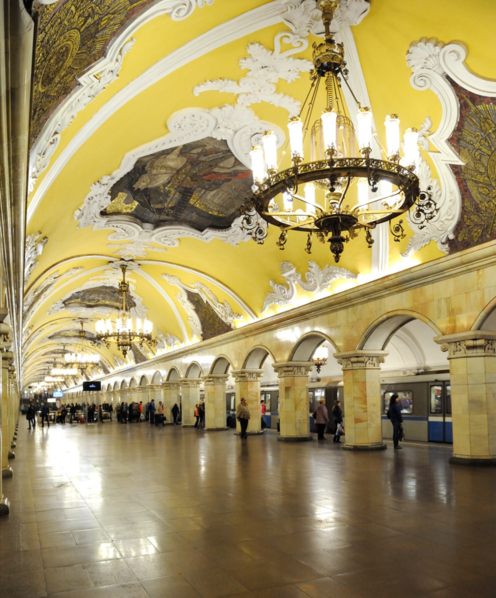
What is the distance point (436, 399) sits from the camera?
14828 mm

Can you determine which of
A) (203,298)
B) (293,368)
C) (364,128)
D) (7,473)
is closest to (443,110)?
(364,128)

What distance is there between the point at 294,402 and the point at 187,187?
7.04 meters

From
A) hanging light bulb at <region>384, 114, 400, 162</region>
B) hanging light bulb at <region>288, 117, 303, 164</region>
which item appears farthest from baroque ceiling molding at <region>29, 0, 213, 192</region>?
hanging light bulb at <region>384, 114, 400, 162</region>

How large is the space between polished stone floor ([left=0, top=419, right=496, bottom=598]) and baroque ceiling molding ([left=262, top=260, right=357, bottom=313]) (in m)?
5.11

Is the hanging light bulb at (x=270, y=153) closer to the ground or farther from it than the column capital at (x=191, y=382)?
farther from it

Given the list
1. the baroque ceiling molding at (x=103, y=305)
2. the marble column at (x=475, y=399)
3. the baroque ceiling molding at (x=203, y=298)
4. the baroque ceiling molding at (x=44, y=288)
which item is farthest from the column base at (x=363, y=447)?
the baroque ceiling molding at (x=103, y=305)

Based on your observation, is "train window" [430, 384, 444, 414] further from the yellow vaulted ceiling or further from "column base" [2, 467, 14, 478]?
"column base" [2, 467, 14, 478]

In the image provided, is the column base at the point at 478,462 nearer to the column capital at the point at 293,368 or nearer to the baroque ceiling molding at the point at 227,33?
the column capital at the point at 293,368

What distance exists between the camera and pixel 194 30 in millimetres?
6926

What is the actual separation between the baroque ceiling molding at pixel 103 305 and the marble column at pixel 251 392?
18.2ft

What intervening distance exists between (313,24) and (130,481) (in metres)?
7.29

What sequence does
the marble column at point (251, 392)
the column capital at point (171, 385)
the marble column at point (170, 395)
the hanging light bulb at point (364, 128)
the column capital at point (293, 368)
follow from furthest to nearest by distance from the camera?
the marble column at point (170, 395), the column capital at point (171, 385), the marble column at point (251, 392), the column capital at point (293, 368), the hanging light bulb at point (364, 128)

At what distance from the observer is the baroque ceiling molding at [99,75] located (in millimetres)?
5766

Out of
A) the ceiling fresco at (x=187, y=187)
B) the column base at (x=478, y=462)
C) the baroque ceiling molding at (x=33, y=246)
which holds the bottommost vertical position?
the column base at (x=478, y=462)
